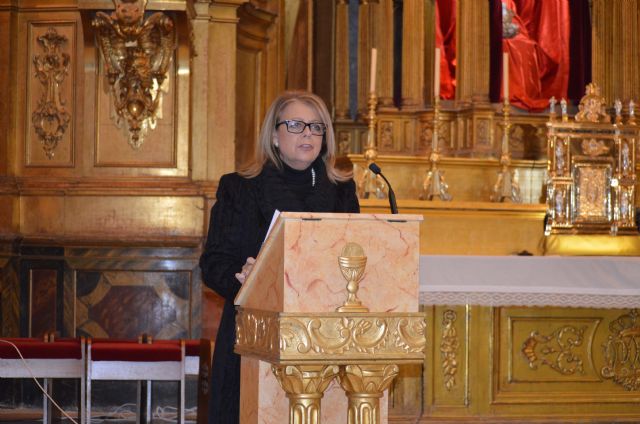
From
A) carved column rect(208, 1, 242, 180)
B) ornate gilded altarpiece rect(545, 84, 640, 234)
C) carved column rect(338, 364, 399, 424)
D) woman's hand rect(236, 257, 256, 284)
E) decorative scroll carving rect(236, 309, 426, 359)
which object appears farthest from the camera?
ornate gilded altarpiece rect(545, 84, 640, 234)

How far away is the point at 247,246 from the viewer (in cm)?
371

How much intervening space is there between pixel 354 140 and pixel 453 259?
3851mm

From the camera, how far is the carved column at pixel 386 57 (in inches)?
398

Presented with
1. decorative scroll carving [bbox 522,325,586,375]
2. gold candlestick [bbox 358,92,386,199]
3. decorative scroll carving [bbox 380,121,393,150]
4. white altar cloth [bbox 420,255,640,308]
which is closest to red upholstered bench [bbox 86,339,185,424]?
white altar cloth [bbox 420,255,640,308]

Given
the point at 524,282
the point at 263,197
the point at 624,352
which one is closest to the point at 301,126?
the point at 263,197

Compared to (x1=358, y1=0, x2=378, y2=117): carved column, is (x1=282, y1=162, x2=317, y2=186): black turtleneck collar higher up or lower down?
lower down

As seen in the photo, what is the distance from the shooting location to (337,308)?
3.12m

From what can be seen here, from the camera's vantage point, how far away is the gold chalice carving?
10.2 feet

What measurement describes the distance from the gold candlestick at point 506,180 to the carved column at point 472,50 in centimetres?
89

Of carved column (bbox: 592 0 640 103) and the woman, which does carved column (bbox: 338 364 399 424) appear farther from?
carved column (bbox: 592 0 640 103)

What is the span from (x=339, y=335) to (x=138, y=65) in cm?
461

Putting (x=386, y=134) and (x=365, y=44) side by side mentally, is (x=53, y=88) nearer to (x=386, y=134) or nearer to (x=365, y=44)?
(x=386, y=134)

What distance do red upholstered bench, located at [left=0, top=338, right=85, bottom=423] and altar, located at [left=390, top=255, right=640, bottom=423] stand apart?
196 centimetres

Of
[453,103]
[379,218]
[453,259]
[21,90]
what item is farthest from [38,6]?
[379,218]
